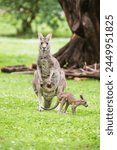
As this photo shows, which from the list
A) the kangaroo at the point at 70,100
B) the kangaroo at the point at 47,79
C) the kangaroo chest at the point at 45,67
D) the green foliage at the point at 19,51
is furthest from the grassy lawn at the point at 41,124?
the green foliage at the point at 19,51

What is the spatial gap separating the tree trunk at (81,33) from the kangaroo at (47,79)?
694 centimetres

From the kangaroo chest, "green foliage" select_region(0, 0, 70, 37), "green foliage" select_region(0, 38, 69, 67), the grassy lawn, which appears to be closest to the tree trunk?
the grassy lawn

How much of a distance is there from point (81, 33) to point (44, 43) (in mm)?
8502

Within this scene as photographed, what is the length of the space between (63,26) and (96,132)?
3831 cm

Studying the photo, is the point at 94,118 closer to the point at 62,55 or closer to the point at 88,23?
the point at 88,23

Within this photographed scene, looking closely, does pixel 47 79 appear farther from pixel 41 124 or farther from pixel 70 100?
pixel 41 124

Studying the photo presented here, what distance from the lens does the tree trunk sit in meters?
22.7

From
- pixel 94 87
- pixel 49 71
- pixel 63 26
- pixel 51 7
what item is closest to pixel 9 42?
pixel 51 7

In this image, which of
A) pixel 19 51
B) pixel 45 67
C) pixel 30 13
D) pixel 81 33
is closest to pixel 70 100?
pixel 45 67

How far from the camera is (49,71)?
1564 centimetres

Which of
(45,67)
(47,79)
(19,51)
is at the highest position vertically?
(45,67)

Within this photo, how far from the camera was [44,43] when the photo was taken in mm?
15242

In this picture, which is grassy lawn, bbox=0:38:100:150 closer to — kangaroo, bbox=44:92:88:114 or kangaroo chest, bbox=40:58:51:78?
kangaroo, bbox=44:92:88:114

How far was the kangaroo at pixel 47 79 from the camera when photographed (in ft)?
50.8
